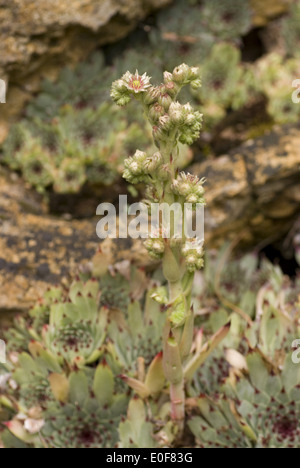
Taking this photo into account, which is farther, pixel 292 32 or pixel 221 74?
pixel 292 32

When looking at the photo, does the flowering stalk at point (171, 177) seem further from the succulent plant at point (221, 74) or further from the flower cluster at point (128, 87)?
the succulent plant at point (221, 74)

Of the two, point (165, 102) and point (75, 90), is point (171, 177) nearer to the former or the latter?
point (165, 102)

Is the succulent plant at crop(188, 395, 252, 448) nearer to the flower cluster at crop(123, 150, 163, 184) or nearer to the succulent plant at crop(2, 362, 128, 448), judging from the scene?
the succulent plant at crop(2, 362, 128, 448)

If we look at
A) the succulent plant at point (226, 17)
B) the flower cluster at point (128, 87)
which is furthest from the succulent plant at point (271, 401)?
the succulent plant at point (226, 17)

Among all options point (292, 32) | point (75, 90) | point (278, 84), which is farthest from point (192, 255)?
point (292, 32)

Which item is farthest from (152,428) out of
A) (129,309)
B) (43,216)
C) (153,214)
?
(43,216)

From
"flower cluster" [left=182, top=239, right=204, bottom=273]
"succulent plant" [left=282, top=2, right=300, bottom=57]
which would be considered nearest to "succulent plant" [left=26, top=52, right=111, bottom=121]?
"succulent plant" [left=282, top=2, right=300, bottom=57]

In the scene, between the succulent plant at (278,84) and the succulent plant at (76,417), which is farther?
the succulent plant at (278,84)
